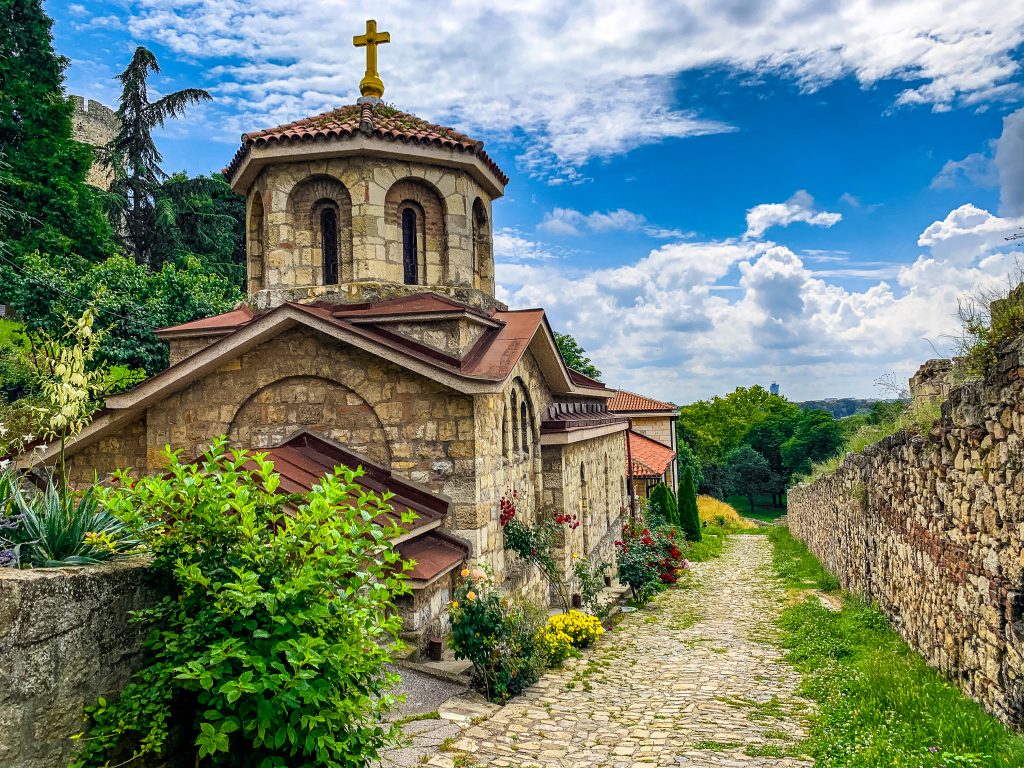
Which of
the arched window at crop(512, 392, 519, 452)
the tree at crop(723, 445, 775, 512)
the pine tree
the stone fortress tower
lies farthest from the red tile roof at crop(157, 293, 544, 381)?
the tree at crop(723, 445, 775, 512)

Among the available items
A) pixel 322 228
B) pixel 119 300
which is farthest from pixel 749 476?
pixel 322 228

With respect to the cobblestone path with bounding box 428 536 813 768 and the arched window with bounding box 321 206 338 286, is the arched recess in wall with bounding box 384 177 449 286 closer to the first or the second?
the arched window with bounding box 321 206 338 286

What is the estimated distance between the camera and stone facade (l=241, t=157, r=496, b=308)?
36.6 ft

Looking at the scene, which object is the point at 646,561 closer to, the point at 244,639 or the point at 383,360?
the point at 383,360

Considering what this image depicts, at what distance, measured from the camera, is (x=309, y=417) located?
977 cm

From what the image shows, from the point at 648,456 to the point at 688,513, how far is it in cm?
322

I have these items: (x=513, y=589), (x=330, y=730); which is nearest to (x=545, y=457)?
(x=513, y=589)

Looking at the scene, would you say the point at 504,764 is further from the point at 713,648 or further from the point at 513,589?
the point at 713,648

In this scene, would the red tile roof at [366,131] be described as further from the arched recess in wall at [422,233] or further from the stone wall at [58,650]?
the stone wall at [58,650]

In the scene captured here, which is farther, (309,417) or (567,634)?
(567,634)

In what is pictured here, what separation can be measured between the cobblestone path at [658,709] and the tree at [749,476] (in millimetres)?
46676

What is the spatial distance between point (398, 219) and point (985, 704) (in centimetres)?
971

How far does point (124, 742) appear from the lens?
366cm

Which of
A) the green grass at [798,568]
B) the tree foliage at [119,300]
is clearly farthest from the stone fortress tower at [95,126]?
the green grass at [798,568]
